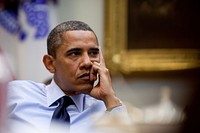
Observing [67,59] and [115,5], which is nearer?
[67,59]

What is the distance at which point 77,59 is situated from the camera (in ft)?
4.44

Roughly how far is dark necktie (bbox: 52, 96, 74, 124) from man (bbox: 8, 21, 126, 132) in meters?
0.01

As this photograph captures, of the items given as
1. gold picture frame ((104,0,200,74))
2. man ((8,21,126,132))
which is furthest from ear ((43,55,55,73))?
gold picture frame ((104,0,200,74))

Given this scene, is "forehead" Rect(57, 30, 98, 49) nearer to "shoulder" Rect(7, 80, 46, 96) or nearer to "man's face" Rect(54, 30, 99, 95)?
"man's face" Rect(54, 30, 99, 95)

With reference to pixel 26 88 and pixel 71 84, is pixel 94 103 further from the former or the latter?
pixel 26 88

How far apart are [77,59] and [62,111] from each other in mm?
159

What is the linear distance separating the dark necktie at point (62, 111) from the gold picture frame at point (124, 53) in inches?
A: 71.9

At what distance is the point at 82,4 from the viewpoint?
10.9 feet

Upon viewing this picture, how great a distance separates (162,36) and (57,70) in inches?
81.1

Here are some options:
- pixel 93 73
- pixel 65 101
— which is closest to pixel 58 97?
pixel 65 101

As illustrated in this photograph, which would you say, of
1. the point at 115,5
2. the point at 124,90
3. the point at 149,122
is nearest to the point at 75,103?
the point at 149,122

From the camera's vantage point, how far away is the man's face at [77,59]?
1.34 m

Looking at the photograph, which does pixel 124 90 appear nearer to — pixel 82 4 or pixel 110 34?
pixel 110 34

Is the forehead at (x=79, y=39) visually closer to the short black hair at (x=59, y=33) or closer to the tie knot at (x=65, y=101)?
the short black hair at (x=59, y=33)
